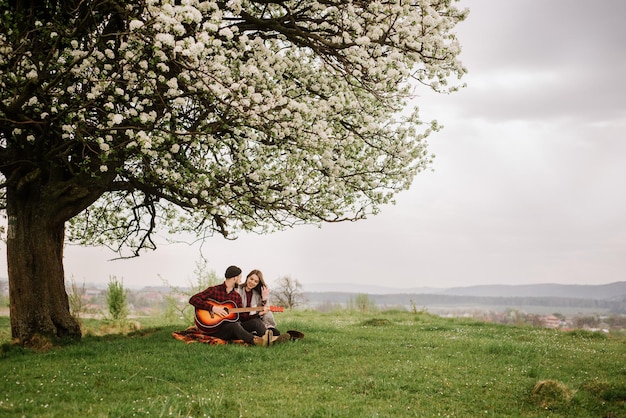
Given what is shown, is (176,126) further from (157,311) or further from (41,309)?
(157,311)

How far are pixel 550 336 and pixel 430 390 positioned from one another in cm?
1147

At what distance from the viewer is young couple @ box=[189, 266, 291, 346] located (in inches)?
603

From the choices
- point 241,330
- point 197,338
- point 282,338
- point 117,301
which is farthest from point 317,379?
point 117,301

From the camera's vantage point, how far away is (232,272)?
15.6 metres

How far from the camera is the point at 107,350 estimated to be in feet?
47.5

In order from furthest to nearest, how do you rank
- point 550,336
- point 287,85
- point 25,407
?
point 550,336, point 287,85, point 25,407

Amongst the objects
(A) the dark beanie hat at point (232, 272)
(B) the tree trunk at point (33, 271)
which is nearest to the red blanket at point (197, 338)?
(A) the dark beanie hat at point (232, 272)

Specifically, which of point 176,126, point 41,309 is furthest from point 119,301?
point 176,126

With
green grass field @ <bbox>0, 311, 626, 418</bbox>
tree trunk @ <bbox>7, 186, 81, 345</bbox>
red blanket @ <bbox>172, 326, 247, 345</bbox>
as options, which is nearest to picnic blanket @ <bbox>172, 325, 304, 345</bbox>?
red blanket @ <bbox>172, 326, 247, 345</bbox>

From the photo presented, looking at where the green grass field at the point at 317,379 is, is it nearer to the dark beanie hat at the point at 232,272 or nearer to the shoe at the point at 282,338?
the shoe at the point at 282,338

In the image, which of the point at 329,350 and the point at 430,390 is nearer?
the point at 430,390

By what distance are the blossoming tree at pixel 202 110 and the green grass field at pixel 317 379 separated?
12.4 ft

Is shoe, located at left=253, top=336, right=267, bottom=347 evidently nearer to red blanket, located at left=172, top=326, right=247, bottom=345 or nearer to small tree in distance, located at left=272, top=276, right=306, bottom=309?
red blanket, located at left=172, top=326, right=247, bottom=345

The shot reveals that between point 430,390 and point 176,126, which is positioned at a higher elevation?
point 176,126
